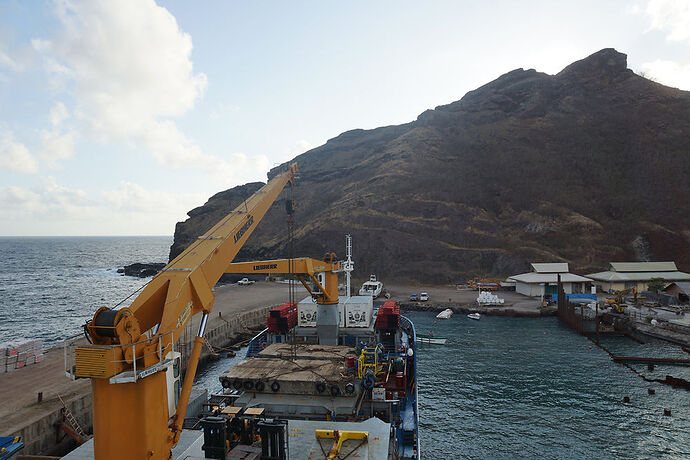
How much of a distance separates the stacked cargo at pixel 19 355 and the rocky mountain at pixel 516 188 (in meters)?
74.6

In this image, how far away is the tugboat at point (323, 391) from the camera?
1398 cm

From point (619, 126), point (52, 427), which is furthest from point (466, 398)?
point (619, 126)

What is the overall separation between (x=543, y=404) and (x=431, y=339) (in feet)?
63.5

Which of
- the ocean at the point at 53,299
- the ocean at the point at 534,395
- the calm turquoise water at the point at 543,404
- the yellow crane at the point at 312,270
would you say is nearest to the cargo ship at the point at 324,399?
the yellow crane at the point at 312,270

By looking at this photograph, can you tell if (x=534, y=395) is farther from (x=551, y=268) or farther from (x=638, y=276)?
(x=638, y=276)

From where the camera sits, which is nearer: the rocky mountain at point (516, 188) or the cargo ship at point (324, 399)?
the cargo ship at point (324, 399)

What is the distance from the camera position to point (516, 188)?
128m

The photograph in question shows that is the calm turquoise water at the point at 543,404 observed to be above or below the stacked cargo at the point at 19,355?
below

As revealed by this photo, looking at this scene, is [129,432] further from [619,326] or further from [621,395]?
[619,326]

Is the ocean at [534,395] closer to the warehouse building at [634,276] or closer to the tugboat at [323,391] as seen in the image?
the tugboat at [323,391]

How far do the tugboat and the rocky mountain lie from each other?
65250 mm

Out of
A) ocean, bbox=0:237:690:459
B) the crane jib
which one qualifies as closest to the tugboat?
ocean, bbox=0:237:690:459

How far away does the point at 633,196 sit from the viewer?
401 feet

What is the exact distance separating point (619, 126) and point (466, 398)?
147683mm
